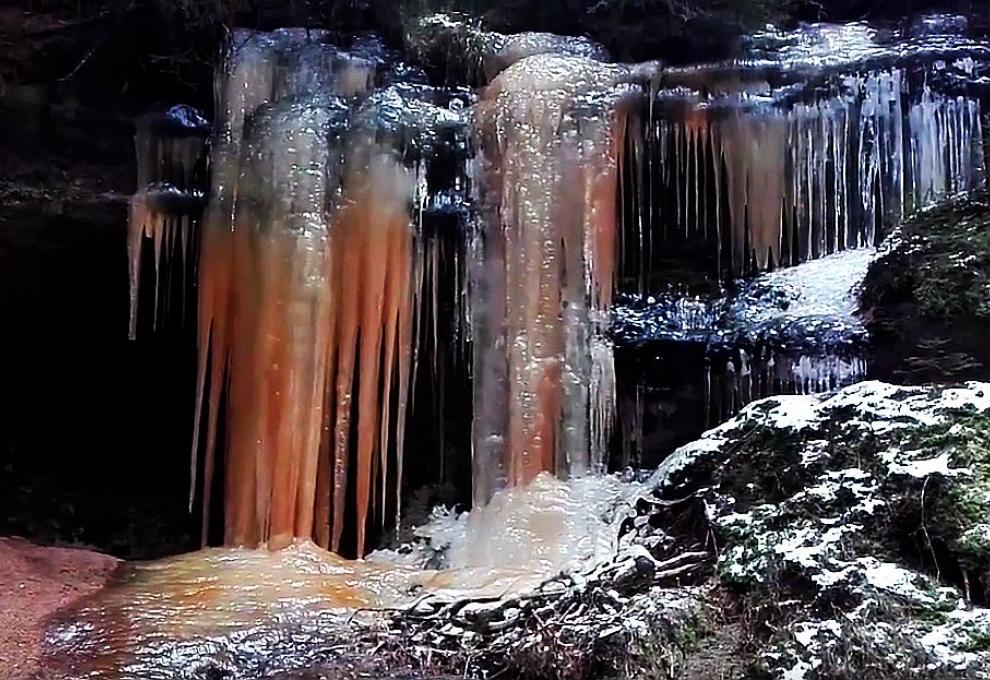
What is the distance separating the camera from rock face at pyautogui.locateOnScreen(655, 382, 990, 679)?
462 cm

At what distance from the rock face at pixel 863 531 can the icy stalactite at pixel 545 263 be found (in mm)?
1546

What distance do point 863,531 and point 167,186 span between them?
5.90 metres

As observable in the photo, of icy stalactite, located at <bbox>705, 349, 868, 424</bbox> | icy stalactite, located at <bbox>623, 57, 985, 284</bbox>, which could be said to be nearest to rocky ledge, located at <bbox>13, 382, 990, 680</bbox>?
icy stalactite, located at <bbox>705, 349, 868, 424</bbox>

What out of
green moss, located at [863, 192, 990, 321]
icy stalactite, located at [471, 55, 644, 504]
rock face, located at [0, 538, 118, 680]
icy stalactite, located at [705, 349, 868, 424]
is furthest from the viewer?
icy stalactite, located at [705, 349, 868, 424]

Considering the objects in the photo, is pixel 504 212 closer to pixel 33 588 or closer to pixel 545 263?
pixel 545 263

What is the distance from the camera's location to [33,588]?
22.6ft

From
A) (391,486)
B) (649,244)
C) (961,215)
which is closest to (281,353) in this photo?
(391,486)

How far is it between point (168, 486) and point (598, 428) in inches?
166

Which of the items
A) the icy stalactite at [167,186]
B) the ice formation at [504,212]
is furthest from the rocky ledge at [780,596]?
the icy stalactite at [167,186]

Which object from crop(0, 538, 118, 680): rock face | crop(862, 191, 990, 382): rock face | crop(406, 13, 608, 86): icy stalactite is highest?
crop(406, 13, 608, 86): icy stalactite

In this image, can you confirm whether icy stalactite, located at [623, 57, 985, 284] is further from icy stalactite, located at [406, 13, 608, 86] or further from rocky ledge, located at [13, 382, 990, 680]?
rocky ledge, located at [13, 382, 990, 680]

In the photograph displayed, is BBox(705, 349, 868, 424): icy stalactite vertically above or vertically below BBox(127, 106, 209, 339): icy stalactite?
below

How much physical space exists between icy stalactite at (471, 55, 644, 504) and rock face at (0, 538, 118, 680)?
9.57 feet

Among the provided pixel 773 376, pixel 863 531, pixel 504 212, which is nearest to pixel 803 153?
pixel 773 376
